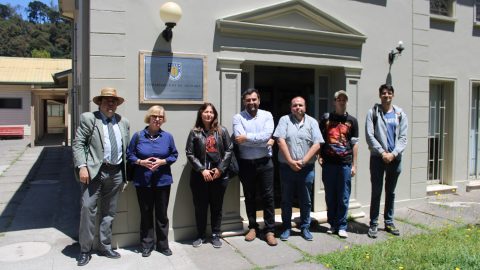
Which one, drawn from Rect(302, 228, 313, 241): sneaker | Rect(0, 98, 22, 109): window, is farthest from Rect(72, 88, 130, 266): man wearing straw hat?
Rect(0, 98, 22, 109): window

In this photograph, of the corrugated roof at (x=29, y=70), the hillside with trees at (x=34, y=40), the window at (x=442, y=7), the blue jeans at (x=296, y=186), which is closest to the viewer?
the blue jeans at (x=296, y=186)

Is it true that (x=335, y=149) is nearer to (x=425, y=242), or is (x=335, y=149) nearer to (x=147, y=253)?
(x=425, y=242)

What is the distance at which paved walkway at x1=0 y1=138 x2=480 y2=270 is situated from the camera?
448 centimetres

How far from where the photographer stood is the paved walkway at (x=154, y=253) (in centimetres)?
448

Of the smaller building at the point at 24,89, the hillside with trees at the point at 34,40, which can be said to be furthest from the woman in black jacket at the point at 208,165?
the hillside with trees at the point at 34,40

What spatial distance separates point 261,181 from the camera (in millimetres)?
5129

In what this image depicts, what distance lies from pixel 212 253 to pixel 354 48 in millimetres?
3768

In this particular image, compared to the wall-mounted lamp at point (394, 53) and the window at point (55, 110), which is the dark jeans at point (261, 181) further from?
the window at point (55, 110)

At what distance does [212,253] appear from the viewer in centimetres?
479

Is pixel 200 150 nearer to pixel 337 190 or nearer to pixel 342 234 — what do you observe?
pixel 337 190

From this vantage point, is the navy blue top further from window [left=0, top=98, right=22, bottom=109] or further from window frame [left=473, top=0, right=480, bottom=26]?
window [left=0, top=98, right=22, bottom=109]

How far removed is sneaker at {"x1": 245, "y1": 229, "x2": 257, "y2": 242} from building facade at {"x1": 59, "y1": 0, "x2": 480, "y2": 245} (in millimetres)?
301

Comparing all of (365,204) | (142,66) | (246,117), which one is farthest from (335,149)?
(142,66)

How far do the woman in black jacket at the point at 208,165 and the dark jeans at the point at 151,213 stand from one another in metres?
0.41
